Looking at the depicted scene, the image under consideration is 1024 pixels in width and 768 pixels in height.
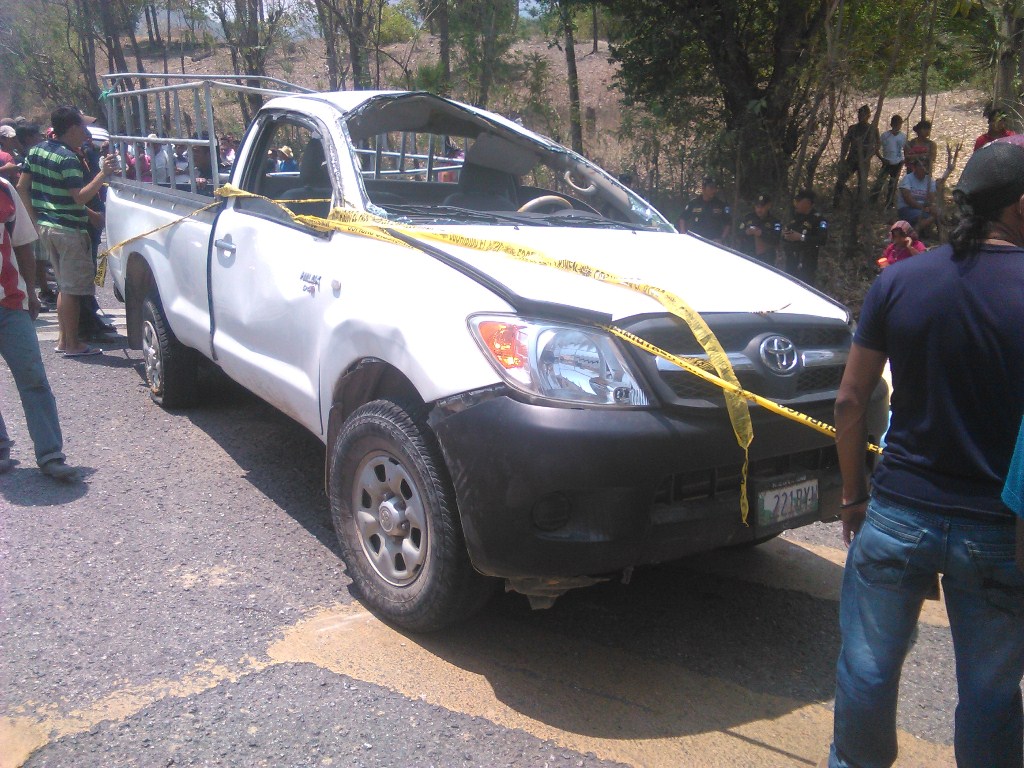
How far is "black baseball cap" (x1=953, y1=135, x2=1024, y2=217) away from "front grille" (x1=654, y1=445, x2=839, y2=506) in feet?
3.90

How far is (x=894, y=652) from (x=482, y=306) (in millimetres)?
1602

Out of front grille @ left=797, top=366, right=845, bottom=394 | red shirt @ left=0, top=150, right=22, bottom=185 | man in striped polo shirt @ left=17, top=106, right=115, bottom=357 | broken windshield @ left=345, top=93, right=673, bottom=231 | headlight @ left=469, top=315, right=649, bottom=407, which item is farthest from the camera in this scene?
red shirt @ left=0, top=150, right=22, bottom=185

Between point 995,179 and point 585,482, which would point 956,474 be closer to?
point 995,179

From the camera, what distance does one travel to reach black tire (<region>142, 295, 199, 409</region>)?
5953 mm

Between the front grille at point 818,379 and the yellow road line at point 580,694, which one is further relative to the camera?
the front grille at point 818,379

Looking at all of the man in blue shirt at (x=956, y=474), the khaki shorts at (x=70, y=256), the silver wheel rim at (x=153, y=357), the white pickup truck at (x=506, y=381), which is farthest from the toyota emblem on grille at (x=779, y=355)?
the khaki shorts at (x=70, y=256)

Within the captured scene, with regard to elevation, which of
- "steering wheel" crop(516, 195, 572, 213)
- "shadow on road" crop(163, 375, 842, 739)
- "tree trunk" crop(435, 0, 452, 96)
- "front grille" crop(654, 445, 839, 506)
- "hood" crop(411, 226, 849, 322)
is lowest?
"shadow on road" crop(163, 375, 842, 739)

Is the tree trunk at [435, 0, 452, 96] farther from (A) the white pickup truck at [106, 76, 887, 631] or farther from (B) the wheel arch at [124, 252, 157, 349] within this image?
(A) the white pickup truck at [106, 76, 887, 631]

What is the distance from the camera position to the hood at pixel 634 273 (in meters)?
3.18

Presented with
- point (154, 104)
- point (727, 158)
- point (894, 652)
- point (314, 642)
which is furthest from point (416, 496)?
point (727, 158)

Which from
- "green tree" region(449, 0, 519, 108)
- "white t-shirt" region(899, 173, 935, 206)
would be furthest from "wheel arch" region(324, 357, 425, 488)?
"green tree" region(449, 0, 519, 108)

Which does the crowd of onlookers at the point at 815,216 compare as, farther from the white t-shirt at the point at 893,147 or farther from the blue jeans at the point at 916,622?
the blue jeans at the point at 916,622

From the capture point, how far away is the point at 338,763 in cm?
275

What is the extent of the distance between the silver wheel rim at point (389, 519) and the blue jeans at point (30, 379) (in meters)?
2.25
